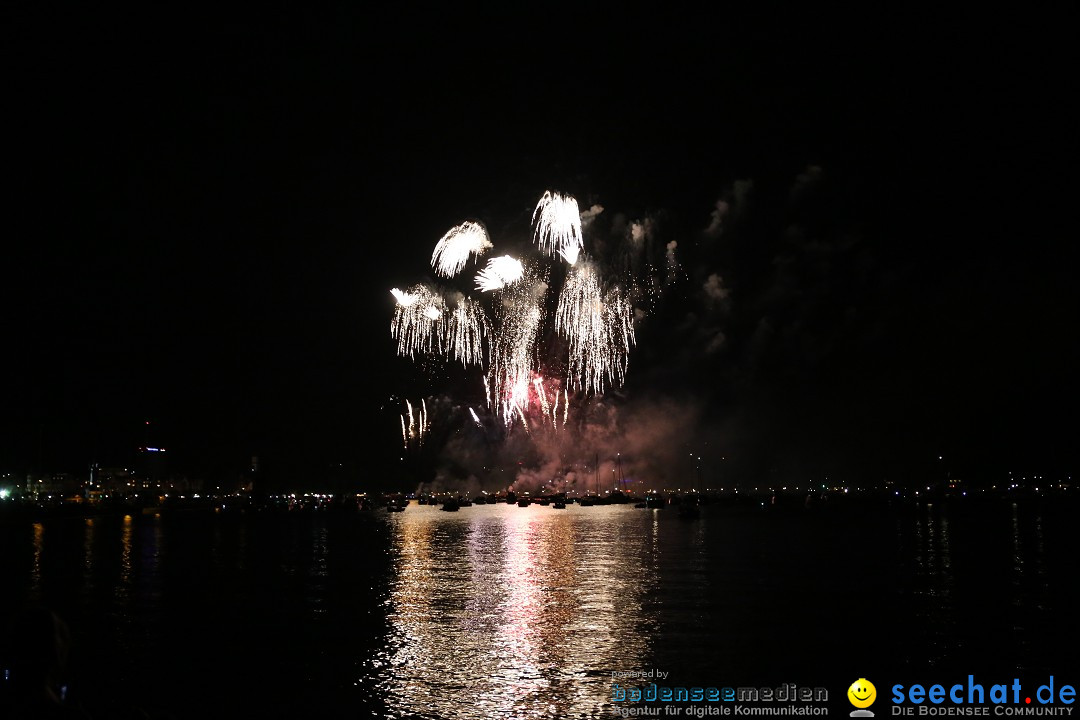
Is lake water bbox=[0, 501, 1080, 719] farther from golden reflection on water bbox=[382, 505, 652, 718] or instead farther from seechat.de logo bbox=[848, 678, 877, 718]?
seechat.de logo bbox=[848, 678, 877, 718]

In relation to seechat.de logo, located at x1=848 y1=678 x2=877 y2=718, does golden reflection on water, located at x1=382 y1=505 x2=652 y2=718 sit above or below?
below

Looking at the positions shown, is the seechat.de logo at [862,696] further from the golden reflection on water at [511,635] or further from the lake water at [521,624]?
the golden reflection on water at [511,635]

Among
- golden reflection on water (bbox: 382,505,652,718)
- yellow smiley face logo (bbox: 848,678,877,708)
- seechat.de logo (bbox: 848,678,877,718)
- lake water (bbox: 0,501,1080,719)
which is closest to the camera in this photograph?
seechat.de logo (bbox: 848,678,877,718)

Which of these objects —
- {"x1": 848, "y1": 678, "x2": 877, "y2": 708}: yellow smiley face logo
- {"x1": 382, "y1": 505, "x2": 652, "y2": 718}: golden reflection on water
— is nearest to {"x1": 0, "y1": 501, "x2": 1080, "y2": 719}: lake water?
{"x1": 382, "y1": 505, "x2": 652, "y2": 718}: golden reflection on water

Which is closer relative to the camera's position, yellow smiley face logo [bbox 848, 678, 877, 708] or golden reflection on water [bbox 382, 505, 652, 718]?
yellow smiley face logo [bbox 848, 678, 877, 708]

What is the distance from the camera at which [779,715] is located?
11609 millimetres

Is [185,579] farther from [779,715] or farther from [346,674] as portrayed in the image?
[779,715]

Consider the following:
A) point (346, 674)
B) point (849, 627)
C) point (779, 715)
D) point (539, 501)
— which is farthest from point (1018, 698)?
point (539, 501)

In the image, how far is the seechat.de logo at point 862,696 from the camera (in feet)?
37.6

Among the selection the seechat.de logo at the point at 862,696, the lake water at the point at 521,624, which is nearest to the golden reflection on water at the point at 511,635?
the lake water at the point at 521,624

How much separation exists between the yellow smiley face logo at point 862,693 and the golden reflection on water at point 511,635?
3417 mm

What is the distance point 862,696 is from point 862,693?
16 centimetres

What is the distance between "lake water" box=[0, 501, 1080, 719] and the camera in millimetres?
12852

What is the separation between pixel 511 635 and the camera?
54.9ft
